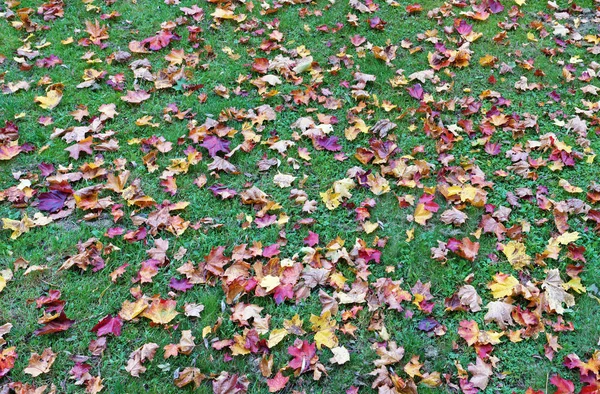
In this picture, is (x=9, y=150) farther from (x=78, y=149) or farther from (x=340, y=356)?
(x=340, y=356)

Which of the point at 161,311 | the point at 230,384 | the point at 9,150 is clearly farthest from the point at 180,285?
the point at 9,150

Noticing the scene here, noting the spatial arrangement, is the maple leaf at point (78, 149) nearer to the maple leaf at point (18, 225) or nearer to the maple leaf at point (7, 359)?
the maple leaf at point (18, 225)

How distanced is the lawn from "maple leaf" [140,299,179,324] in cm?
2

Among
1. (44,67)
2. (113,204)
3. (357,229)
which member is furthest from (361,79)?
(44,67)

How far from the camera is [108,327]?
2.99 meters

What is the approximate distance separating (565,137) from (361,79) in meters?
1.79

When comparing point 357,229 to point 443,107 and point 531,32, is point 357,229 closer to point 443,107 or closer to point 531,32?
point 443,107

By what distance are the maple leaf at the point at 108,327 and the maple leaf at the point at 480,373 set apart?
2.00 meters

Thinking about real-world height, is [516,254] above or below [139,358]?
above

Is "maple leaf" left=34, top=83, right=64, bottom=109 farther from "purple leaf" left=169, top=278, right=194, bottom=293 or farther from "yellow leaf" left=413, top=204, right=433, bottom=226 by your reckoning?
"yellow leaf" left=413, top=204, right=433, bottom=226

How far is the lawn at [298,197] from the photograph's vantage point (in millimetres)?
2916

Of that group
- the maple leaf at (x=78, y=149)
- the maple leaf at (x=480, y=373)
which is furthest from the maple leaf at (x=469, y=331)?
the maple leaf at (x=78, y=149)

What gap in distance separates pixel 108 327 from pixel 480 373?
212 centimetres

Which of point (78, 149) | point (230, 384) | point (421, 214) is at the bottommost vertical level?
point (230, 384)
